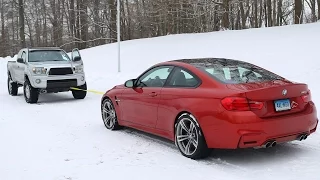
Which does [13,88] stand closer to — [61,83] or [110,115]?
[61,83]

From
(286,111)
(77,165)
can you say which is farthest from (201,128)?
(77,165)

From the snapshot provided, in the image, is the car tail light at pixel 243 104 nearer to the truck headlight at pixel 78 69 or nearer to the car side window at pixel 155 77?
the car side window at pixel 155 77

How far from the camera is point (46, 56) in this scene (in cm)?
1286

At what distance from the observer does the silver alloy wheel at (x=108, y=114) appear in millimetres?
7727

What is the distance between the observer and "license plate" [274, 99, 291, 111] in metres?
5.11

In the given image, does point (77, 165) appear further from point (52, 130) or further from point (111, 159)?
point (52, 130)

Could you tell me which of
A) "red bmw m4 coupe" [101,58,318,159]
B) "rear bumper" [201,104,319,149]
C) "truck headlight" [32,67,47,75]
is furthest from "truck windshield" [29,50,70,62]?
"rear bumper" [201,104,319,149]

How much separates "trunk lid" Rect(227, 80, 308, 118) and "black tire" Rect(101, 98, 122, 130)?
303 centimetres

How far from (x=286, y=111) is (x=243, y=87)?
2.06 feet

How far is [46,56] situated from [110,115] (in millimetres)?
5879

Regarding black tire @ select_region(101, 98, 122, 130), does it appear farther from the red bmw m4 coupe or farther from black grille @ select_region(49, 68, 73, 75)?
black grille @ select_region(49, 68, 73, 75)

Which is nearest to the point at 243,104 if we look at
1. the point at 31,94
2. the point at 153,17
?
the point at 31,94

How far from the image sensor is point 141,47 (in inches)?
869

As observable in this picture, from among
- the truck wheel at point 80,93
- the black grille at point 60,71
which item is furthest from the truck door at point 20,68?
the truck wheel at point 80,93
